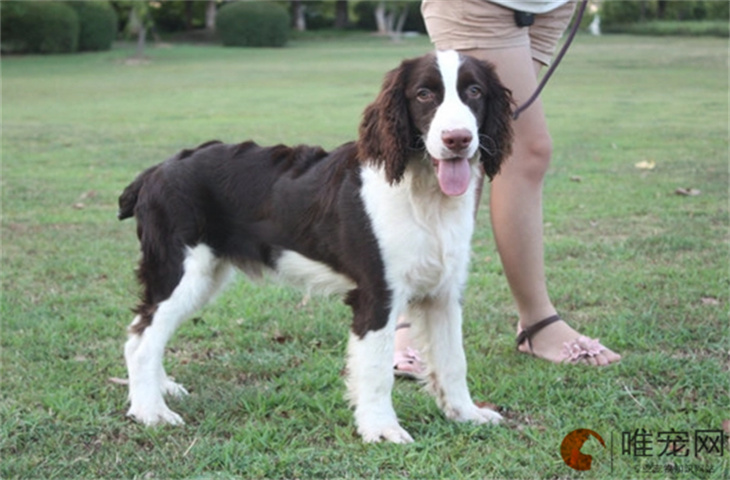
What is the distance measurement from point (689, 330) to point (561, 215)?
3.04 m

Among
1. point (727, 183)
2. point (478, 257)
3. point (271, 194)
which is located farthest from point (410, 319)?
point (727, 183)

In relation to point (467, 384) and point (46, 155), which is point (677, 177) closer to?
point (467, 384)

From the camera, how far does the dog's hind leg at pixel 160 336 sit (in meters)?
3.95

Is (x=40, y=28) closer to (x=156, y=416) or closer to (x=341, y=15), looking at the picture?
(x=341, y=15)

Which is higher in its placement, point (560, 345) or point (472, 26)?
point (472, 26)

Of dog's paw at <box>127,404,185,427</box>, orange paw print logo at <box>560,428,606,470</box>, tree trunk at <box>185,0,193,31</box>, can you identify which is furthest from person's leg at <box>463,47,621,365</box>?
tree trunk at <box>185,0,193,31</box>

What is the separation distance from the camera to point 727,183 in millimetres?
9109

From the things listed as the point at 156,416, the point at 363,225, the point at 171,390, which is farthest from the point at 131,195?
the point at 363,225

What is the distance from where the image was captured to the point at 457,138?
339cm

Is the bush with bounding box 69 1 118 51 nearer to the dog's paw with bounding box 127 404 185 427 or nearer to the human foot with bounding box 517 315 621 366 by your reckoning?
the human foot with bounding box 517 315 621 366

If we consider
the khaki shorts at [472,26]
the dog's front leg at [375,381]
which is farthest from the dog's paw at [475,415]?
the khaki shorts at [472,26]

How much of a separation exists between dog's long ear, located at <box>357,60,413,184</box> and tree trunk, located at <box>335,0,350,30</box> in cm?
5945

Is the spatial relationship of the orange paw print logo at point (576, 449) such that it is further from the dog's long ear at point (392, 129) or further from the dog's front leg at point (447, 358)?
the dog's long ear at point (392, 129)

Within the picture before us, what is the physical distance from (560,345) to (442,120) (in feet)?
5.40
